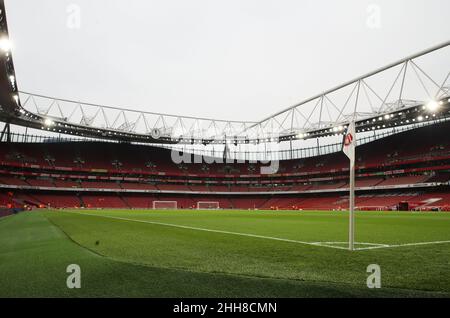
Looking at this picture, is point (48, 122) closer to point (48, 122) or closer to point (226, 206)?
point (48, 122)

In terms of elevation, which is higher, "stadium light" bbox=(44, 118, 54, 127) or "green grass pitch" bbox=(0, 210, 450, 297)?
"stadium light" bbox=(44, 118, 54, 127)

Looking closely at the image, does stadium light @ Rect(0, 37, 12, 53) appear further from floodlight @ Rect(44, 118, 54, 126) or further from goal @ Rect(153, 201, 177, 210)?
goal @ Rect(153, 201, 177, 210)

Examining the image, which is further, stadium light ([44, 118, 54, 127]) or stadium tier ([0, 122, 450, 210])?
stadium tier ([0, 122, 450, 210])

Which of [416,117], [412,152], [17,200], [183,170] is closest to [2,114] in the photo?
[17,200]

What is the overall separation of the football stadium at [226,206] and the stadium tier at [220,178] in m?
0.34

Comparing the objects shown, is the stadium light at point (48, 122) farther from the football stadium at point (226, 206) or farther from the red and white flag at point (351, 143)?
the red and white flag at point (351, 143)

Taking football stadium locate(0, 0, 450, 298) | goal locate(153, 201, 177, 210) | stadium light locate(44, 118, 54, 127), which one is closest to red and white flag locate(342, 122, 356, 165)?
football stadium locate(0, 0, 450, 298)

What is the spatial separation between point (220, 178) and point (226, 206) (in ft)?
33.6

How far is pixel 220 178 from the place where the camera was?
8406cm

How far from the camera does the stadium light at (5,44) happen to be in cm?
2364

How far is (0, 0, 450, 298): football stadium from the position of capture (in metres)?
4.14

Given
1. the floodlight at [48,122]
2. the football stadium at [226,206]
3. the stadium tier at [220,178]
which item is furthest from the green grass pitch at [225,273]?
the floodlight at [48,122]

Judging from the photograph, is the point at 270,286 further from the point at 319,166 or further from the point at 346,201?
the point at 319,166

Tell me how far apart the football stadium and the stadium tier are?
34 centimetres
